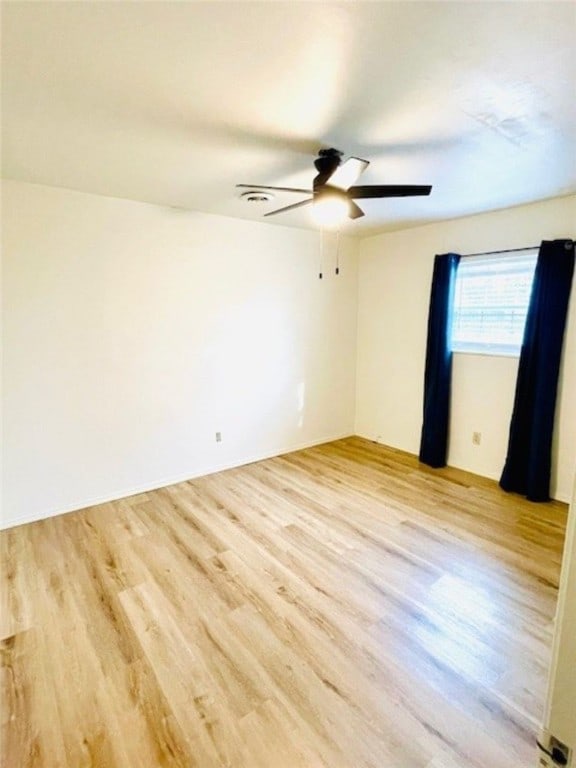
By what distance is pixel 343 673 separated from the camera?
1.66 metres

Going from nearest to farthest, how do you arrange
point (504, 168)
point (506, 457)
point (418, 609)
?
point (418, 609), point (504, 168), point (506, 457)

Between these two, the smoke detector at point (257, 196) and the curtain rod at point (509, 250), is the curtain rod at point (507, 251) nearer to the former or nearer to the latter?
the curtain rod at point (509, 250)

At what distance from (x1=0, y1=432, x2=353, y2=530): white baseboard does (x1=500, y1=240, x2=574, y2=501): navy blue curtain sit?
6.73ft

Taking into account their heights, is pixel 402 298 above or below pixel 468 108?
below

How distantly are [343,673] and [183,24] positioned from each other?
245 cm

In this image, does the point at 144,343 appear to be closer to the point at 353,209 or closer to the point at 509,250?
the point at 353,209

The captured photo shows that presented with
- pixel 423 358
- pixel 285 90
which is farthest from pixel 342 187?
pixel 423 358

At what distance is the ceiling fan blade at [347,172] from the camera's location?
1.79 meters

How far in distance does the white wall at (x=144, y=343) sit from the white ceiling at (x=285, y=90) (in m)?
0.59

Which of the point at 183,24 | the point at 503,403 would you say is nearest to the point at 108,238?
the point at 183,24

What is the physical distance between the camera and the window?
3.31 m

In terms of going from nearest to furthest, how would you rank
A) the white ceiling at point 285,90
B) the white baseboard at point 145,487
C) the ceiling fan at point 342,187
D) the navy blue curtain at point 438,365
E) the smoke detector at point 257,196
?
the white ceiling at point 285,90, the ceiling fan at point 342,187, the smoke detector at point 257,196, the white baseboard at point 145,487, the navy blue curtain at point 438,365

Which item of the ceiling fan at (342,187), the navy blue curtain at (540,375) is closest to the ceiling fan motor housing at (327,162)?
the ceiling fan at (342,187)

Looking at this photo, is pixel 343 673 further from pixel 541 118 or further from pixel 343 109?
pixel 541 118
